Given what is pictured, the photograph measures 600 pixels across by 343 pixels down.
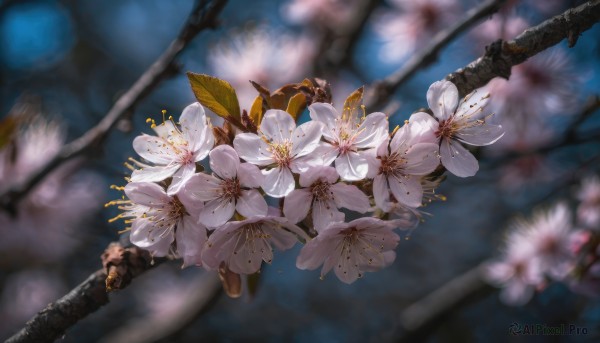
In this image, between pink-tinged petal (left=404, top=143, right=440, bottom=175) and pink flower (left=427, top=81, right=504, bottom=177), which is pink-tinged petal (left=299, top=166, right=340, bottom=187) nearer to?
pink-tinged petal (left=404, top=143, right=440, bottom=175)

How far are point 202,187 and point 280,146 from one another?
0.78 ft

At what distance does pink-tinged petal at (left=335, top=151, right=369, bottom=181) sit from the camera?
4.39 ft

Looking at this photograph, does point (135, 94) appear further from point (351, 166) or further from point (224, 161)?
point (351, 166)

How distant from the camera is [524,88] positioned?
A: 310 centimetres

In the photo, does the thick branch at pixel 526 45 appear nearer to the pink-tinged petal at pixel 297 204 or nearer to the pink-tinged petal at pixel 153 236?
the pink-tinged petal at pixel 297 204

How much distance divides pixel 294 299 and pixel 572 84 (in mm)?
2859

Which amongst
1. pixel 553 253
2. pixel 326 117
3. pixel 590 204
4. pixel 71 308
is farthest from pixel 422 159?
pixel 590 204

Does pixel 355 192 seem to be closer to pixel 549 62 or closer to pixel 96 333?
pixel 549 62

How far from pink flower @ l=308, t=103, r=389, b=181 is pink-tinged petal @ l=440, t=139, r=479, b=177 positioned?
0.67 feet

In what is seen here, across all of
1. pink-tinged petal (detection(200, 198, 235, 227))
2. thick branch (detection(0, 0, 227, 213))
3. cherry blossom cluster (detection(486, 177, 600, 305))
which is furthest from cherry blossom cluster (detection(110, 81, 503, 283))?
cherry blossom cluster (detection(486, 177, 600, 305))

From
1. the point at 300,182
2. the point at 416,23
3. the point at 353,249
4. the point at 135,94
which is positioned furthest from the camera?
the point at 416,23

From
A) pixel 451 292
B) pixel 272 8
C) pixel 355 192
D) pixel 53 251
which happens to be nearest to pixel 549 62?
pixel 451 292

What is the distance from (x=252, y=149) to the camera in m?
1.43

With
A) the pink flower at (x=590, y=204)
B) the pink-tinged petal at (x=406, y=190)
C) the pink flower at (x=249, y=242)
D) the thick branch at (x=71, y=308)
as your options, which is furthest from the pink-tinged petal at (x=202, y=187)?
the pink flower at (x=590, y=204)
